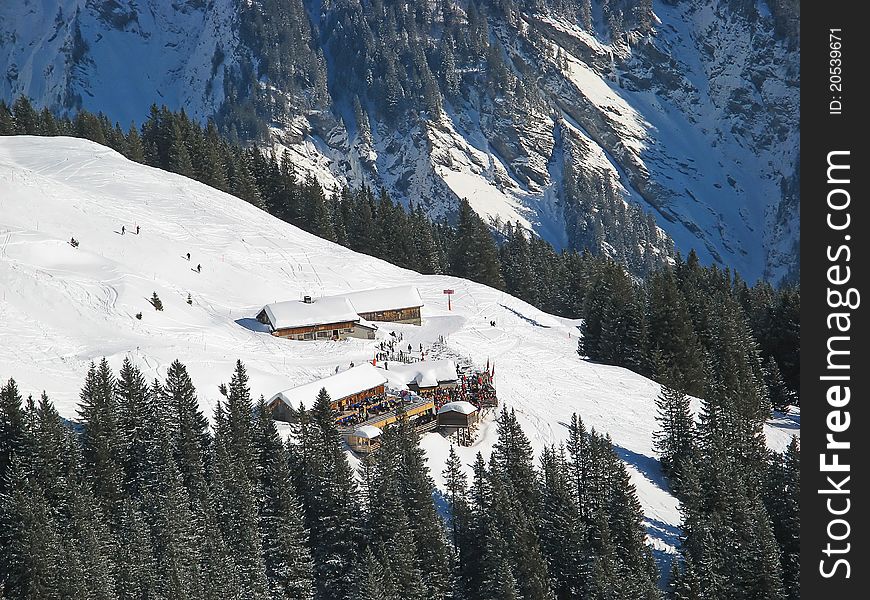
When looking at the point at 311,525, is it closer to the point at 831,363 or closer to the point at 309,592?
the point at 309,592

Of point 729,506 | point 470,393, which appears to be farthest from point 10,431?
point 729,506

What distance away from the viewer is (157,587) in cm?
3656

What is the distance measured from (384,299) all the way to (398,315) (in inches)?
61.3

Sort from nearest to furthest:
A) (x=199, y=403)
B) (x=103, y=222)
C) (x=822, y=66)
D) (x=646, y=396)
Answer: (x=822, y=66) → (x=199, y=403) → (x=646, y=396) → (x=103, y=222)

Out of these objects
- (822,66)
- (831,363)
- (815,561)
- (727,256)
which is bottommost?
(727,256)

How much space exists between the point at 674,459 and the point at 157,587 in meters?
27.4

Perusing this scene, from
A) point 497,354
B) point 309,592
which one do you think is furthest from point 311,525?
point 497,354

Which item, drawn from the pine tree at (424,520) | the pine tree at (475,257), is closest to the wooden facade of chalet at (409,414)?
the pine tree at (424,520)

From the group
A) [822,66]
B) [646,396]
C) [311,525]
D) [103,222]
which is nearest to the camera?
[822,66]

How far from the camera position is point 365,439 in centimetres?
4741

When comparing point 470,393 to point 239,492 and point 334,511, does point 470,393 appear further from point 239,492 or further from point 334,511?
point 239,492

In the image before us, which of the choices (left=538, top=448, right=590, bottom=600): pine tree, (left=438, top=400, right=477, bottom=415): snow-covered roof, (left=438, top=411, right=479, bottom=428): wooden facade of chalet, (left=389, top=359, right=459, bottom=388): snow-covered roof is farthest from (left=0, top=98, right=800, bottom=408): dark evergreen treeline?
(left=538, top=448, right=590, bottom=600): pine tree

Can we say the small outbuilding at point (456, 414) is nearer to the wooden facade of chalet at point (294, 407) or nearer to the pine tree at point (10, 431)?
the wooden facade of chalet at point (294, 407)

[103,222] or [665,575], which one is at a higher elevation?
[103,222]
